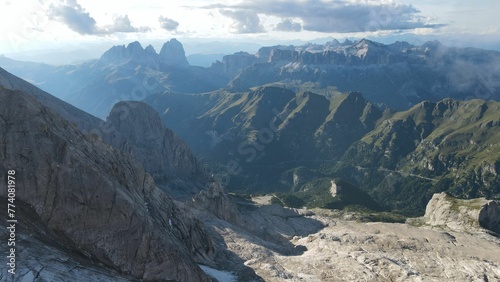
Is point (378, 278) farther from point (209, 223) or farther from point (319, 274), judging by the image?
point (209, 223)

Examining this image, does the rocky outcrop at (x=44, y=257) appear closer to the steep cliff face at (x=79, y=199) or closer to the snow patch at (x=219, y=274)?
the steep cliff face at (x=79, y=199)

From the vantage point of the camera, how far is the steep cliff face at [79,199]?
7500cm

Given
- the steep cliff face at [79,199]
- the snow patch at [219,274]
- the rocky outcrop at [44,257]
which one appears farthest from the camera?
the snow patch at [219,274]

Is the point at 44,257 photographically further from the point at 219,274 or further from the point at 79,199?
the point at 219,274

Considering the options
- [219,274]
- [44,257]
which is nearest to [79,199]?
[44,257]

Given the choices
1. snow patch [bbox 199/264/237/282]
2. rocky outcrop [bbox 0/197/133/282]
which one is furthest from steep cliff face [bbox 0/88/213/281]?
snow patch [bbox 199/264/237/282]

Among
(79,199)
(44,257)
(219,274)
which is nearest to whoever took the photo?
(44,257)

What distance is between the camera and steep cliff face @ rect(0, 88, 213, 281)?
7500 centimetres

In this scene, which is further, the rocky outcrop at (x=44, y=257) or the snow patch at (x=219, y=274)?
the snow patch at (x=219, y=274)

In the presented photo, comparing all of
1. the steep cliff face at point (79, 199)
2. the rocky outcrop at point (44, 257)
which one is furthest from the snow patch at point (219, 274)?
the rocky outcrop at point (44, 257)

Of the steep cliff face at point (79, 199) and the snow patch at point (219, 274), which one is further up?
the steep cliff face at point (79, 199)

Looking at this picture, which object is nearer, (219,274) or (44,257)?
(44,257)

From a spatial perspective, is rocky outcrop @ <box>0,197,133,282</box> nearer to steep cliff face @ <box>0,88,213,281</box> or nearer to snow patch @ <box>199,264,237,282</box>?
steep cliff face @ <box>0,88,213,281</box>

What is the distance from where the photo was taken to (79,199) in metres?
77.9
